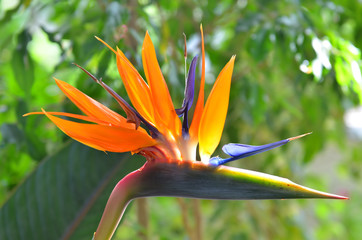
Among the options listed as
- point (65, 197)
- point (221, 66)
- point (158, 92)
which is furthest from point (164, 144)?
point (221, 66)

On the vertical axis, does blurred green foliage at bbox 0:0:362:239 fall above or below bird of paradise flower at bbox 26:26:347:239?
below

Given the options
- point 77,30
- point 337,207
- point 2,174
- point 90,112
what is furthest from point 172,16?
point 337,207

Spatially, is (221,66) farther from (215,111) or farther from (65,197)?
(215,111)

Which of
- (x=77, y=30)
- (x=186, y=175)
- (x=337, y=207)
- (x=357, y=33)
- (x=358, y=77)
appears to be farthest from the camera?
(x=337, y=207)

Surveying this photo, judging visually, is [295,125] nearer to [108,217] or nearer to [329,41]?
[329,41]

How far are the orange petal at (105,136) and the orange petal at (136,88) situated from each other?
0.03 meters

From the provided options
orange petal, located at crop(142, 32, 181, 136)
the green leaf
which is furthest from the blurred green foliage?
orange petal, located at crop(142, 32, 181, 136)

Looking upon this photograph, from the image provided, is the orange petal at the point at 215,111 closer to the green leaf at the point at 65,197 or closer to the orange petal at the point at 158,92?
the orange petal at the point at 158,92

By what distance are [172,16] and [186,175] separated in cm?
75

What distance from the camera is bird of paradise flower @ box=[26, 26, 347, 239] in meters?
0.28

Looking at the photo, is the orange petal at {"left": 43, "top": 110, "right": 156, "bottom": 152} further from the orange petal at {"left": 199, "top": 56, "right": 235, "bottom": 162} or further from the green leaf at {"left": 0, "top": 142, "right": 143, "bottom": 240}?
the green leaf at {"left": 0, "top": 142, "right": 143, "bottom": 240}

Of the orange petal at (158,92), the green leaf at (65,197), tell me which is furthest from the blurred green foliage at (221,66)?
the orange petal at (158,92)

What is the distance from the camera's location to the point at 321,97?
0.90m

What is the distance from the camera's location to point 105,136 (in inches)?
11.6
